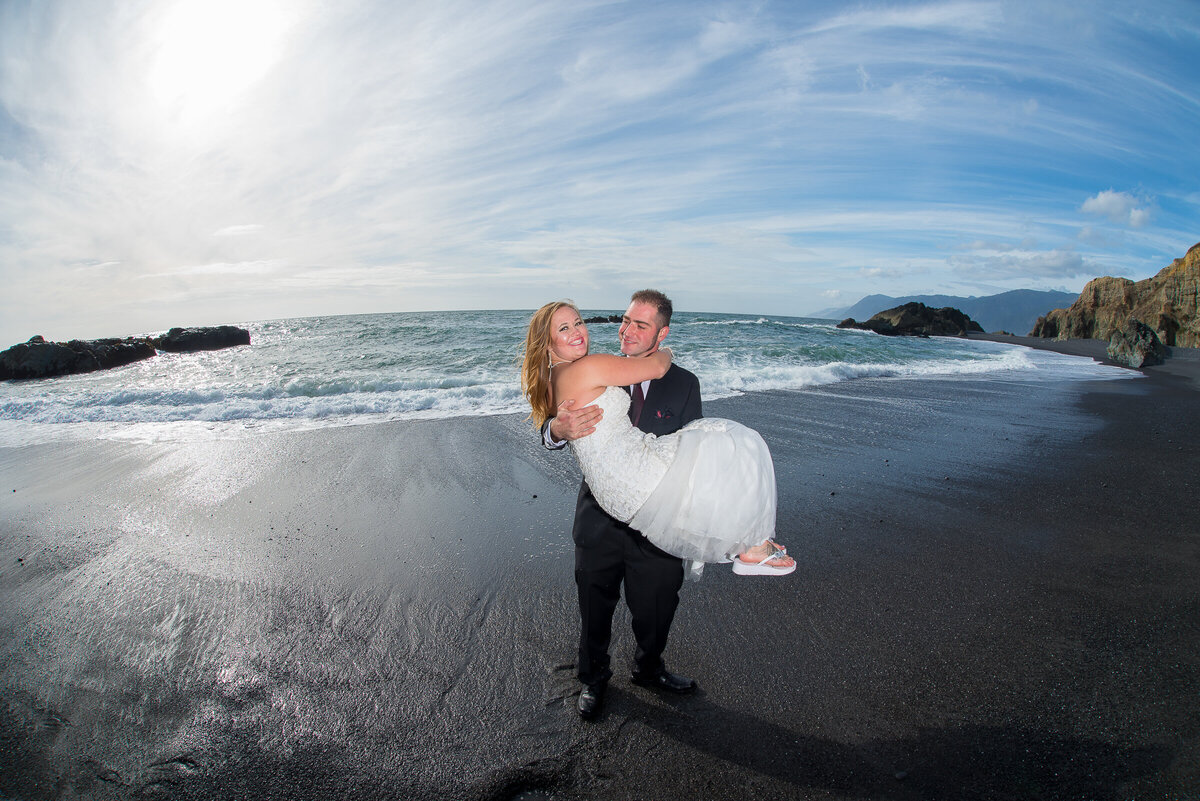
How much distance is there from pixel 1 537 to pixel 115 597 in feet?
8.13

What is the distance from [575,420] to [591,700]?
1.63 meters

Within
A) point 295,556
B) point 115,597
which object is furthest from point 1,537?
point 295,556

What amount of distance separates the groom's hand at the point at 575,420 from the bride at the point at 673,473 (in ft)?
0.15

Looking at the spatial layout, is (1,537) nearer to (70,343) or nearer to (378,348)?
(378,348)

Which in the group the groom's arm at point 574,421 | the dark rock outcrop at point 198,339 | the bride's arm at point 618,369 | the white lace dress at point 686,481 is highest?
the dark rock outcrop at point 198,339

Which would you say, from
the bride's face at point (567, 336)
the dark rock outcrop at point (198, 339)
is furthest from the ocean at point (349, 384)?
the dark rock outcrop at point (198, 339)

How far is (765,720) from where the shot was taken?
2.83 m

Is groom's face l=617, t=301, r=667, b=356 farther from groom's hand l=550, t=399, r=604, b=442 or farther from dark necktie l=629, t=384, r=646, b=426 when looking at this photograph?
groom's hand l=550, t=399, r=604, b=442

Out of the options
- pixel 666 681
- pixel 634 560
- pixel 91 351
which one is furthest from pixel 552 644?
pixel 91 351

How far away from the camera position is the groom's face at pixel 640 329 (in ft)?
9.53

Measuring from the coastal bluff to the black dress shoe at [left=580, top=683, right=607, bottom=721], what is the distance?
27.4 meters

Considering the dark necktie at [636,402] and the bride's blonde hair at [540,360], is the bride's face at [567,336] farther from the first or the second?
the dark necktie at [636,402]

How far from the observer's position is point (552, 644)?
11.4 ft

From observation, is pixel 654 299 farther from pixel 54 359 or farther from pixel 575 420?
pixel 54 359
